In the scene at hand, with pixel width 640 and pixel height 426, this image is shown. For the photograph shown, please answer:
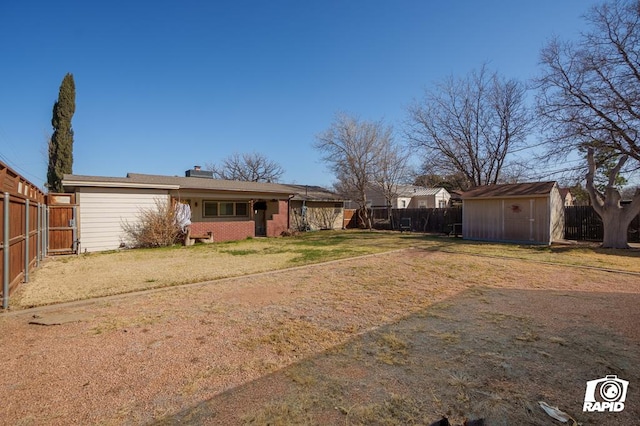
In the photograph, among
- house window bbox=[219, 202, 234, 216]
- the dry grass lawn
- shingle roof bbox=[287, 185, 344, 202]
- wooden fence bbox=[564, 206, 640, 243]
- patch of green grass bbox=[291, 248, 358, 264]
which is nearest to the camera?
the dry grass lawn

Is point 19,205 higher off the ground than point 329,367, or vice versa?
point 19,205

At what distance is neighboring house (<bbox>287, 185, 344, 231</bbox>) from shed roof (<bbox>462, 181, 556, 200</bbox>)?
1028 centimetres

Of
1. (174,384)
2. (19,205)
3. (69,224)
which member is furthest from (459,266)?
(69,224)

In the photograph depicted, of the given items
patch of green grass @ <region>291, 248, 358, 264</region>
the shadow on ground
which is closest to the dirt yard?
the shadow on ground

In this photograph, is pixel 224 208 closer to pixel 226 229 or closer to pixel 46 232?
pixel 226 229

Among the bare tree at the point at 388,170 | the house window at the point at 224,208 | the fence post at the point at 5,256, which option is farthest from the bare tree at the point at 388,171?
the fence post at the point at 5,256

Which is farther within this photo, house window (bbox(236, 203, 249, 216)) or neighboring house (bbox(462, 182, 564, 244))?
house window (bbox(236, 203, 249, 216))

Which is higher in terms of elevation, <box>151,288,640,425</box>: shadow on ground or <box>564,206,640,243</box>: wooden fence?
<box>564,206,640,243</box>: wooden fence

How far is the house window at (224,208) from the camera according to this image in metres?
17.2

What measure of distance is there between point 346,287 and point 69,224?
1163 cm

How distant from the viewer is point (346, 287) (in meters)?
6.27

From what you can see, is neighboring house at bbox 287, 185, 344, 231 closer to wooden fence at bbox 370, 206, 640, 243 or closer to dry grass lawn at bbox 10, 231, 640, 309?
wooden fence at bbox 370, 206, 640, 243

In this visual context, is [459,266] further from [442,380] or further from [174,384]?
[174,384]

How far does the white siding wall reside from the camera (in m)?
12.4
